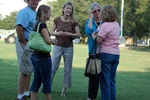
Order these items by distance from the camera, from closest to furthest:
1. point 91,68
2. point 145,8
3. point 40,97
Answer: point 91,68, point 40,97, point 145,8

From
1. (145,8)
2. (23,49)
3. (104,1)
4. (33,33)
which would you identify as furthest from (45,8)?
(104,1)

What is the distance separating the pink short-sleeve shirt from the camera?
5616mm

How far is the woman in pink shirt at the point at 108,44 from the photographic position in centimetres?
563

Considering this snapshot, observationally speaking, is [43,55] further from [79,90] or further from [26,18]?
[79,90]

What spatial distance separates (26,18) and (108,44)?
1553 millimetres

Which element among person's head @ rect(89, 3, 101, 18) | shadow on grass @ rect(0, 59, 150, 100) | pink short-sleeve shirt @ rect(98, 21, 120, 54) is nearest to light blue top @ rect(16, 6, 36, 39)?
person's head @ rect(89, 3, 101, 18)

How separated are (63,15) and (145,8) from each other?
121 ft

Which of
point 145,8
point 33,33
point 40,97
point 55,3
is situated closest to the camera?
point 33,33

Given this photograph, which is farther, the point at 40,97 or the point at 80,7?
the point at 80,7

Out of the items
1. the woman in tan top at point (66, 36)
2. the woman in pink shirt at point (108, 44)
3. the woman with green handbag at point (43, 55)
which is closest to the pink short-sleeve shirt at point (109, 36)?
the woman in pink shirt at point (108, 44)

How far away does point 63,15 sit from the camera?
7.36 meters

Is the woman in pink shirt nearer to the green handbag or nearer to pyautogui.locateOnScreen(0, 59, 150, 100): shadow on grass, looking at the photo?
the green handbag

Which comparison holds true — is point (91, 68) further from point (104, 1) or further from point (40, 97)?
point (104, 1)

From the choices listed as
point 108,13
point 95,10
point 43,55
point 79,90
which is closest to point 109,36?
point 108,13
